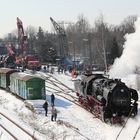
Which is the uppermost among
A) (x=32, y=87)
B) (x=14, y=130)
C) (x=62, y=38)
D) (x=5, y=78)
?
(x=62, y=38)

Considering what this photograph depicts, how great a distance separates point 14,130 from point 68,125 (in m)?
3.58

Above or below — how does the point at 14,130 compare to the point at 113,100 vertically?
below

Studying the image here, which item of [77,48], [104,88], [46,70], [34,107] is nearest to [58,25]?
[46,70]

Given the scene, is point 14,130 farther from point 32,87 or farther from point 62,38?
point 62,38

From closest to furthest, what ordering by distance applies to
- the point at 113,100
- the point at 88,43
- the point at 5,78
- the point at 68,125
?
the point at 68,125, the point at 113,100, the point at 5,78, the point at 88,43

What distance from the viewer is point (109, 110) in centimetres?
2697

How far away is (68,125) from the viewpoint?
26141 millimetres

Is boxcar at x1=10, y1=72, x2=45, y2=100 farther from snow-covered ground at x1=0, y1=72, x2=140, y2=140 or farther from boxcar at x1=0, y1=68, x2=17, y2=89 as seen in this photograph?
boxcar at x1=0, y1=68, x2=17, y2=89

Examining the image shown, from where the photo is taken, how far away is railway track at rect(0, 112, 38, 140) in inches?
925

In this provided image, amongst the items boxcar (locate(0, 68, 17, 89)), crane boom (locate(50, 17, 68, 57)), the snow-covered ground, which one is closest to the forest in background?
crane boom (locate(50, 17, 68, 57))

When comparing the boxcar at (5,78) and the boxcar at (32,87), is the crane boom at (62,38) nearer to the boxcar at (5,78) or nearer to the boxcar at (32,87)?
the boxcar at (5,78)

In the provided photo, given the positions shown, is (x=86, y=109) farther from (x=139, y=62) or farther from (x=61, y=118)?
(x=139, y=62)

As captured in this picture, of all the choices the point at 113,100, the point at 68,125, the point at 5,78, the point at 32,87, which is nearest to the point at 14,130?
the point at 68,125

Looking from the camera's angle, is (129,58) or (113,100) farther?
(129,58)
